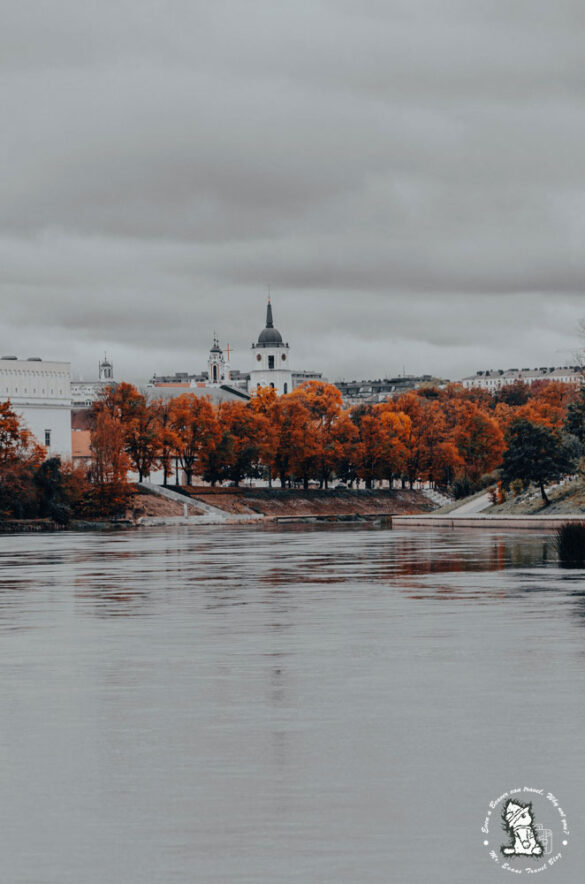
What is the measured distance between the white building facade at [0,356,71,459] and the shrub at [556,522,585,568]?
104 m

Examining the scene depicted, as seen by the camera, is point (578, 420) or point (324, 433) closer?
point (578, 420)

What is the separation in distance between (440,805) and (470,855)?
4.57 feet

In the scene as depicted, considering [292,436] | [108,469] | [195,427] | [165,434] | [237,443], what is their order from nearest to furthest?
[108,469]
[165,434]
[195,427]
[237,443]
[292,436]

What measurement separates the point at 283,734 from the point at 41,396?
448 feet

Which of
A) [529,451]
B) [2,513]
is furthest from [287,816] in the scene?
[2,513]

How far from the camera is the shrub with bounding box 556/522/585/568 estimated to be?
1716 inches

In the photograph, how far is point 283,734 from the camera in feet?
47.7

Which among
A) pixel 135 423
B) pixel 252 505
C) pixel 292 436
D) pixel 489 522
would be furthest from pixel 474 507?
pixel 292 436

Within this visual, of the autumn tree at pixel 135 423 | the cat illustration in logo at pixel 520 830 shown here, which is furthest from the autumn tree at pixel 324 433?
the cat illustration in logo at pixel 520 830

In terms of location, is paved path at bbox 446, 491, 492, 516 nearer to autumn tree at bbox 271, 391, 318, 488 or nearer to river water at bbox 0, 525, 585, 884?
autumn tree at bbox 271, 391, 318, 488

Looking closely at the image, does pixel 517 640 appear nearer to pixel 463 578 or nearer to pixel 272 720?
pixel 272 720

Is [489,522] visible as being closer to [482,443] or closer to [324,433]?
[482,443]

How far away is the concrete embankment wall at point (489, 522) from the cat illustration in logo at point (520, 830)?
61511 mm

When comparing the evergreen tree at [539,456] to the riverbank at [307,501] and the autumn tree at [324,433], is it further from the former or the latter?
the autumn tree at [324,433]
